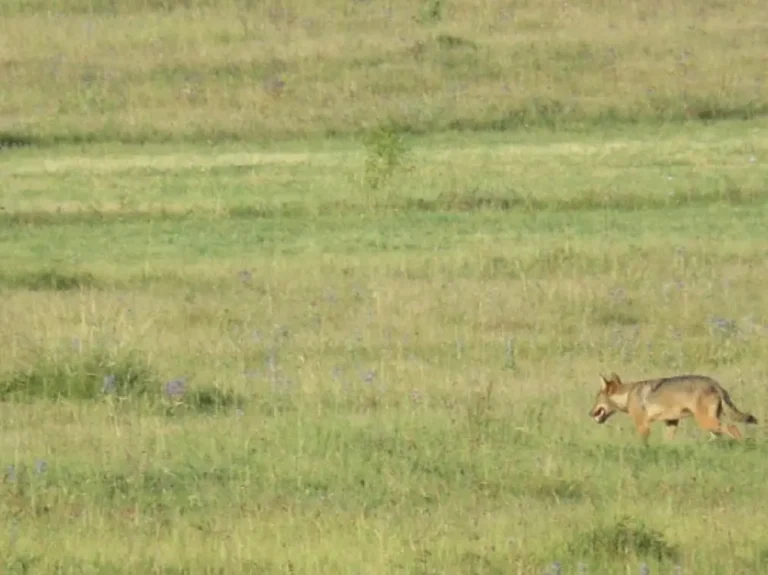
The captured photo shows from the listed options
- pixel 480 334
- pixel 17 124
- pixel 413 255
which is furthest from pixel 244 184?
pixel 480 334

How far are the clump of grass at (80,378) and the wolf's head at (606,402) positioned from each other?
2.45 meters

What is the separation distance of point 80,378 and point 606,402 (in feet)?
9.72

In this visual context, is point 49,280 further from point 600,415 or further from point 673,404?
point 673,404

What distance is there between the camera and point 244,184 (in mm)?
22297

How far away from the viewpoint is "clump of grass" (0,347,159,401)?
32.7 ft

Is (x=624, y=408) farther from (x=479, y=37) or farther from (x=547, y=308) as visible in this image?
(x=479, y=37)

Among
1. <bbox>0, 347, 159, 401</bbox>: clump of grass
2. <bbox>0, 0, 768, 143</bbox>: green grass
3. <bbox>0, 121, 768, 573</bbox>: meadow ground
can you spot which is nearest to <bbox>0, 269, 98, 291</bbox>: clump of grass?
<bbox>0, 121, 768, 573</bbox>: meadow ground

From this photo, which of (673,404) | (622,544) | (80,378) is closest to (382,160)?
(80,378)

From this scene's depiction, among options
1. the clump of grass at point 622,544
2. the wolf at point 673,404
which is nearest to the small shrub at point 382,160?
the wolf at point 673,404

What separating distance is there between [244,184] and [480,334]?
10.5 m

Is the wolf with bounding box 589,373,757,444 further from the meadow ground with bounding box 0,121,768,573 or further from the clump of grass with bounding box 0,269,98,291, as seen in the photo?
the clump of grass with bounding box 0,269,98,291

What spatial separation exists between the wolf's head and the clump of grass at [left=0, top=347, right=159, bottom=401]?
2.45 meters

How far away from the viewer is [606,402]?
9.17m

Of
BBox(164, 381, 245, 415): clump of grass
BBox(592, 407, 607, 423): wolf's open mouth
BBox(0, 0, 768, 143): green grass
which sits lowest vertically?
BBox(0, 0, 768, 143): green grass
